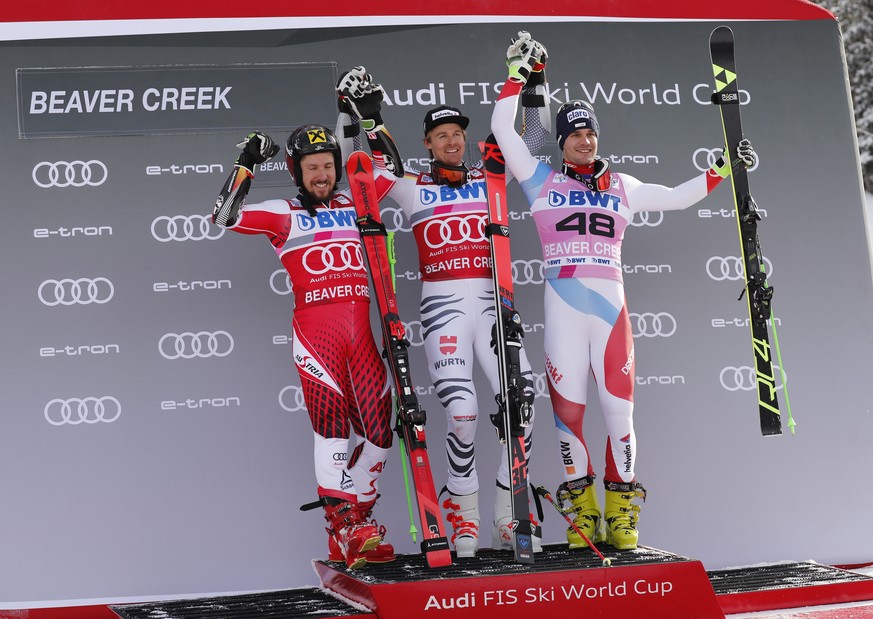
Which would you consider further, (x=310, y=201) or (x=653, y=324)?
(x=653, y=324)

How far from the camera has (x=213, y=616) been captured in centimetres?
421

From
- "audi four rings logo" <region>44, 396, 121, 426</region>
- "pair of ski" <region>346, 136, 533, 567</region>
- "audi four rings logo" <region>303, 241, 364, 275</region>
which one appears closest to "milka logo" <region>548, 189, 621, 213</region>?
"pair of ski" <region>346, 136, 533, 567</region>

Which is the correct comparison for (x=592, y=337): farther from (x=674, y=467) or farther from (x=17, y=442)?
(x=17, y=442)

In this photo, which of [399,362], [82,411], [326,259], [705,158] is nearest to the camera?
[399,362]

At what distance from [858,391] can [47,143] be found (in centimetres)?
483

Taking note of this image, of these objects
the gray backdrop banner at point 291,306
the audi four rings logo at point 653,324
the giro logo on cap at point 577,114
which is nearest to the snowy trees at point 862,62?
the gray backdrop banner at point 291,306

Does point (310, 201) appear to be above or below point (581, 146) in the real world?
below

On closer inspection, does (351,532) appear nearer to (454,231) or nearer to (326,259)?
(326,259)

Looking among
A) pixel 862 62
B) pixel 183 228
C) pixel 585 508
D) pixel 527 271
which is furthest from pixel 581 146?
pixel 862 62

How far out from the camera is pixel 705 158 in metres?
5.91

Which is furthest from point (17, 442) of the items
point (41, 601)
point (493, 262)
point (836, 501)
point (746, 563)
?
Result: point (836, 501)

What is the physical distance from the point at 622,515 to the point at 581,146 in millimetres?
1797

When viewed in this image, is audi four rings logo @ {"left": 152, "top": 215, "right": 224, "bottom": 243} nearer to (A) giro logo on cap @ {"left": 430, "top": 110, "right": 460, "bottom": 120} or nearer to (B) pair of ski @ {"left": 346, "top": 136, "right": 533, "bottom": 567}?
(B) pair of ski @ {"left": 346, "top": 136, "right": 533, "bottom": 567}

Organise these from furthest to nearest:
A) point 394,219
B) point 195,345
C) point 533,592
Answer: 1. point 394,219
2. point 195,345
3. point 533,592
